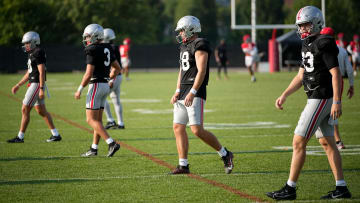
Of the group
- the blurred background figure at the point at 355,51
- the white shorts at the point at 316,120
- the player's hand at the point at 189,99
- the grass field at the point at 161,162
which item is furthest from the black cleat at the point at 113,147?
the blurred background figure at the point at 355,51

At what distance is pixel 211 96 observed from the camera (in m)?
19.4

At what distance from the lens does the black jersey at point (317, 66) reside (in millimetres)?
5789

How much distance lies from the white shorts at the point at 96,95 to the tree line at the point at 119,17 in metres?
19.5

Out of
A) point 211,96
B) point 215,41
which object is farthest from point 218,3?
point 211,96

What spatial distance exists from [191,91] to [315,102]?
1.59 metres

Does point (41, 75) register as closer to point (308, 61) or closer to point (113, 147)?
point (113, 147)

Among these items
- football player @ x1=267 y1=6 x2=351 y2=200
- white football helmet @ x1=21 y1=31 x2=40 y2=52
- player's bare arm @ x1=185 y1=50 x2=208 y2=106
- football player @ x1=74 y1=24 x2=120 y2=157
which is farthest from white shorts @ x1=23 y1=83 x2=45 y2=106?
football player @ x1=267 y1=6 x2=351 y2=200

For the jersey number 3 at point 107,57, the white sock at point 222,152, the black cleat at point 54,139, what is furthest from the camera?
the black cleat at point 54,139

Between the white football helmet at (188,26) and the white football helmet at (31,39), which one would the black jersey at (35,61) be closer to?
the white football helmet at (31,39)

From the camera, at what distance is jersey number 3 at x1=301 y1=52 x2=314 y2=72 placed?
590cm

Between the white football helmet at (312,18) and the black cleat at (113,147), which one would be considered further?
the black cleat at (113,147)

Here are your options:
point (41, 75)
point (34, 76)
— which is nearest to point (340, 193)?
point (41, 75)

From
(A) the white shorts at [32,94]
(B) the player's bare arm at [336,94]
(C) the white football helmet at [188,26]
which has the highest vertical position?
(C) the white football helmet at [188,26]

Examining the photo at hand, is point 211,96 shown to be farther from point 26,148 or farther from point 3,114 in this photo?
point 26,148
